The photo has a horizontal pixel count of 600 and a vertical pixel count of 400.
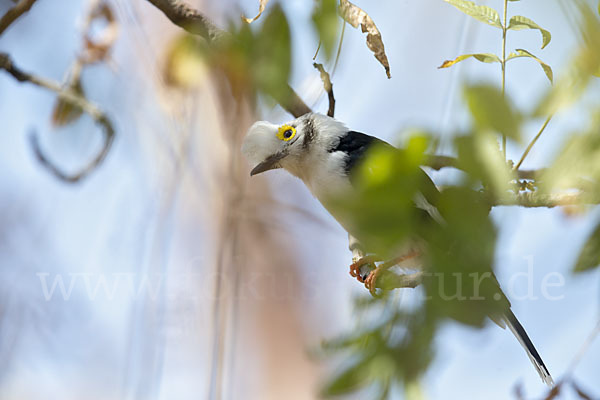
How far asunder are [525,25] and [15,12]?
3.58 feet

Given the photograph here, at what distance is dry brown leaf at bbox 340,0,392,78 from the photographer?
79 cm

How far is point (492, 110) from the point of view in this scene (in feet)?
1.05

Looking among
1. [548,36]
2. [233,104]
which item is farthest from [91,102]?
[548,36]

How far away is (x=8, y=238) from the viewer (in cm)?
202

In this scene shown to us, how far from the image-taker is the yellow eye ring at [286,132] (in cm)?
128

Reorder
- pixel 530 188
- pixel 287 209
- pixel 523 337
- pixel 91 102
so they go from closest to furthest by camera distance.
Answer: pixel 530 188 → pixel 523 337 → pixel 91 102 → pixel 287 209

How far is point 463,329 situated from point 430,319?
0.02 meters

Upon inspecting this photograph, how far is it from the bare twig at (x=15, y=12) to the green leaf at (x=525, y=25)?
1054 mm

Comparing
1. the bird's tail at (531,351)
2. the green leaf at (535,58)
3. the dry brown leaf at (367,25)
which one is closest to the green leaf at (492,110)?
the green leaf at (535,58)

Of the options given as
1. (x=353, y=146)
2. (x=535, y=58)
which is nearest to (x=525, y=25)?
(x=535, y=58)

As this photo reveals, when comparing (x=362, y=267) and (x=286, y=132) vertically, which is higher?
(x=286, y=132)

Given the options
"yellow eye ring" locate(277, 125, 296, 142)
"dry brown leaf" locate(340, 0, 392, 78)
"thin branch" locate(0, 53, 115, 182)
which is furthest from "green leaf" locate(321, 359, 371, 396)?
"thin branch" locate(0, 53, 115, 182)

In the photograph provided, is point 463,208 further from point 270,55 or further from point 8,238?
point 8,238

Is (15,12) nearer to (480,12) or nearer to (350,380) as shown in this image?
(480,12)
